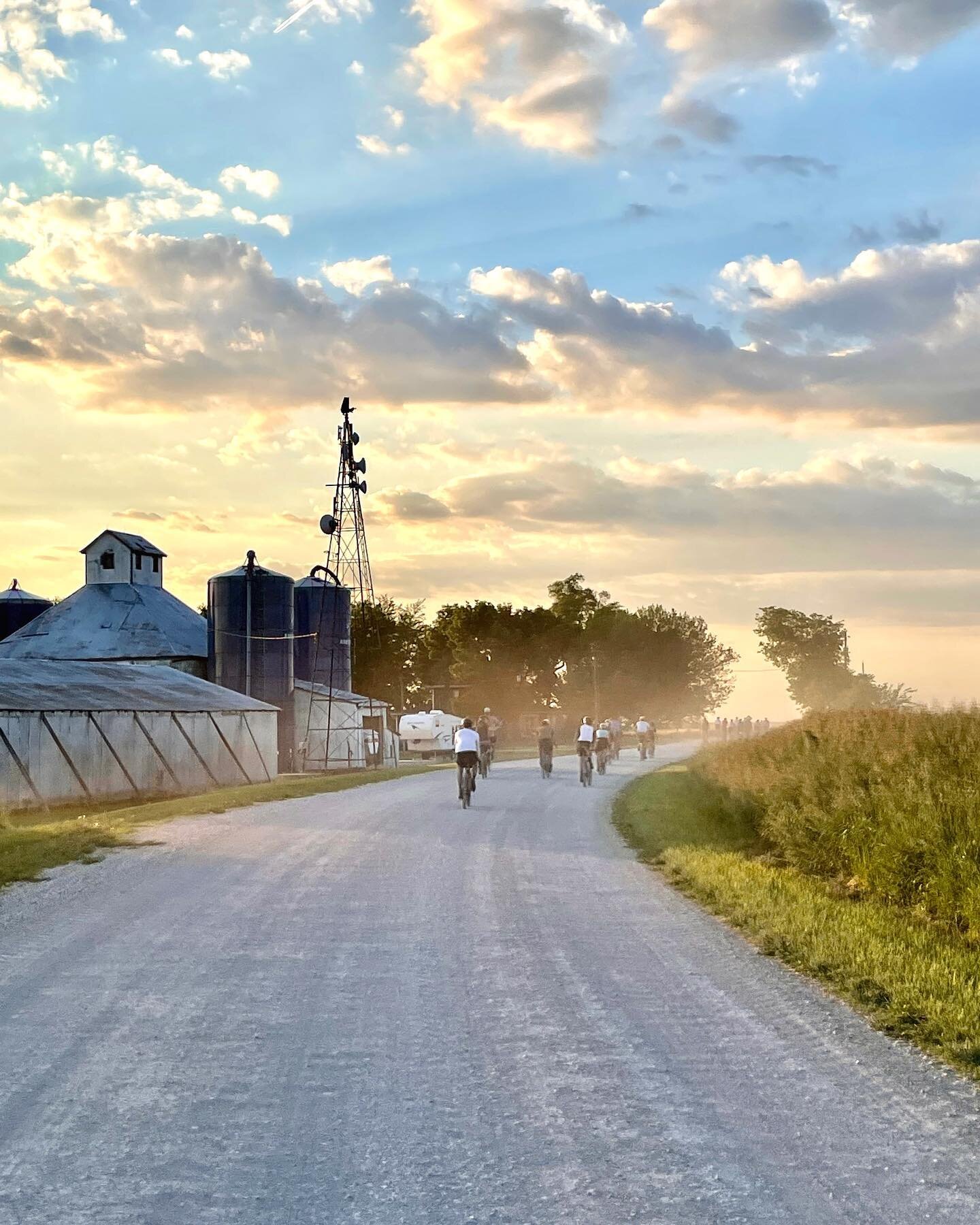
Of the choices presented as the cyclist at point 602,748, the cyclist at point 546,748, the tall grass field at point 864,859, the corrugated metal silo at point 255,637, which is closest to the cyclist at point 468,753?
the tall grass field at point 864,859

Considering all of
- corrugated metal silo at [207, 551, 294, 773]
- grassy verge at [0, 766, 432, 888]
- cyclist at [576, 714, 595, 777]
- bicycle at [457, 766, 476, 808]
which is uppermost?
corrugated metal silo at [207, 551, 294, 773]

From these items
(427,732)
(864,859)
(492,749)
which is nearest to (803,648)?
(427,732)

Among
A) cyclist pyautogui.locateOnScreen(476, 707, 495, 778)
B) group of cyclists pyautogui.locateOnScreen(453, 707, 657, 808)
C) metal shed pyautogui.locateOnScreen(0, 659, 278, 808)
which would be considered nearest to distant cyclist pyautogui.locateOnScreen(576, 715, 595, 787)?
group of cyclists pyautogui.locateOnScreen(453, 707, 657, 808)

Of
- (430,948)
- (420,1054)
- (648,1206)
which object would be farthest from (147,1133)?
(430,948)

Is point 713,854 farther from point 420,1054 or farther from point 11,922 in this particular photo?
point 420,1054

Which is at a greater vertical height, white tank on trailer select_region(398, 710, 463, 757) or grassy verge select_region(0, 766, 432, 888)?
white tank on trailer select_region(398, 710, 463, 757)

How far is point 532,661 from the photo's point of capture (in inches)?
4862

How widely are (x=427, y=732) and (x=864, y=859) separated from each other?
195 ft

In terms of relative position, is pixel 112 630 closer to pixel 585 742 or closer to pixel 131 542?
pixel 131 542

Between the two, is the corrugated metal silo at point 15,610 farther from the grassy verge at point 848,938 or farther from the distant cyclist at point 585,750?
the grassy verge at point 848,938

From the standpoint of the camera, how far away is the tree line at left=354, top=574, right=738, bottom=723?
4722 inches

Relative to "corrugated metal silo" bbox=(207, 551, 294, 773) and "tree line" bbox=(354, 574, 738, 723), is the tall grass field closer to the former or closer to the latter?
"corrugated metal silo" bbox=(207, 551, 294, 773)

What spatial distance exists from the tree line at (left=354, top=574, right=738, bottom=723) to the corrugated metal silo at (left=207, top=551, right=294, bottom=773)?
4789 centimetres

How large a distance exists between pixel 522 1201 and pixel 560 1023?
2.88 metres
